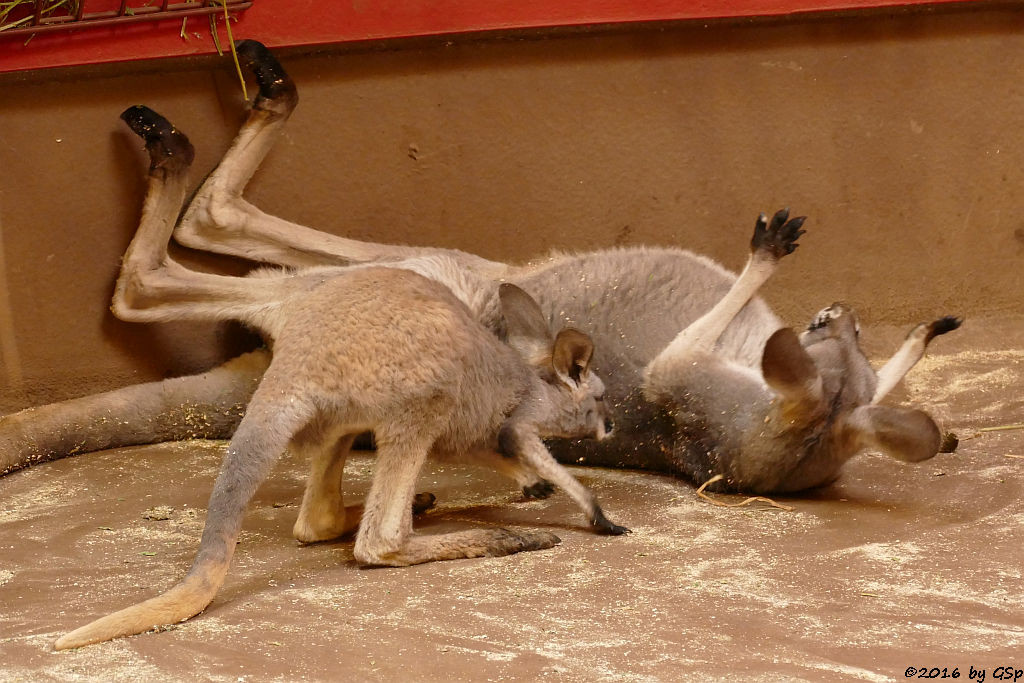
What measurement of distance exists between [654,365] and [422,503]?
103 centimetres

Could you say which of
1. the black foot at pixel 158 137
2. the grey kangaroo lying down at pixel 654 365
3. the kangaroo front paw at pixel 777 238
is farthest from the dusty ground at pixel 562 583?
the black foot at pixel 158 137

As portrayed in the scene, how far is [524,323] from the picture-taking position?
3973 mm

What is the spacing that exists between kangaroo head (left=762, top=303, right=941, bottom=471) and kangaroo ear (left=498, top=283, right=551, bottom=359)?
732 millimetres

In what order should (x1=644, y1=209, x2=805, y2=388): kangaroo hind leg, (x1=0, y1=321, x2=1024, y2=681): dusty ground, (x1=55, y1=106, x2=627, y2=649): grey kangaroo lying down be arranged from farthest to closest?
(x1=644, y1=209, x2=805, y2=388): kangaroo hind leg → (x1=55, y1=106, x2=627, y2=649): grey kangaroo lying down → (x1=0, y1=321, x2=1024, y2=681): dusty ground

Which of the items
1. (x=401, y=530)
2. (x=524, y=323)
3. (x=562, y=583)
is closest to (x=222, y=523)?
(x=401, y=530)

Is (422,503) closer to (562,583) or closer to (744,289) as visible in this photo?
(562,583)

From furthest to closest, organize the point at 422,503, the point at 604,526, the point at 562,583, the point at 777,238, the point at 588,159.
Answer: the point at 588,159, the point at 777,238, the point at 422,503, the point at 604,526, the point at 562,583

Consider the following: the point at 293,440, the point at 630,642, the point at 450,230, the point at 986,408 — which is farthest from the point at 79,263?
the point at 986,408

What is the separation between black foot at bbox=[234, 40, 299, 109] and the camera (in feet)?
15.0

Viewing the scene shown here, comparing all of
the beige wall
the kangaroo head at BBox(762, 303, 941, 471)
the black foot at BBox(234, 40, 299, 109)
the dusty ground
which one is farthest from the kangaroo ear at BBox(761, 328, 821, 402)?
the black foot at BBox(234, 40, 299, 109)

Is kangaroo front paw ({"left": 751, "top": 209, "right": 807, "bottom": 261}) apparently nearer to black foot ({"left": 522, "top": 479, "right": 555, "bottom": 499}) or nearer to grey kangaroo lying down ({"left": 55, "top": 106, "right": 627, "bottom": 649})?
grey kangaroo lying down ({"left": 55, "top": 106, "right": 627, "bottom": 649})

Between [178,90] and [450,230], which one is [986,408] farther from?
[178,90]

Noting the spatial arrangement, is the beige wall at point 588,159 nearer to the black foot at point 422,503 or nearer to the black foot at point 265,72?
the black foot at point 265,72

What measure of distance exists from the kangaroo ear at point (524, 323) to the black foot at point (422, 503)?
567mm
